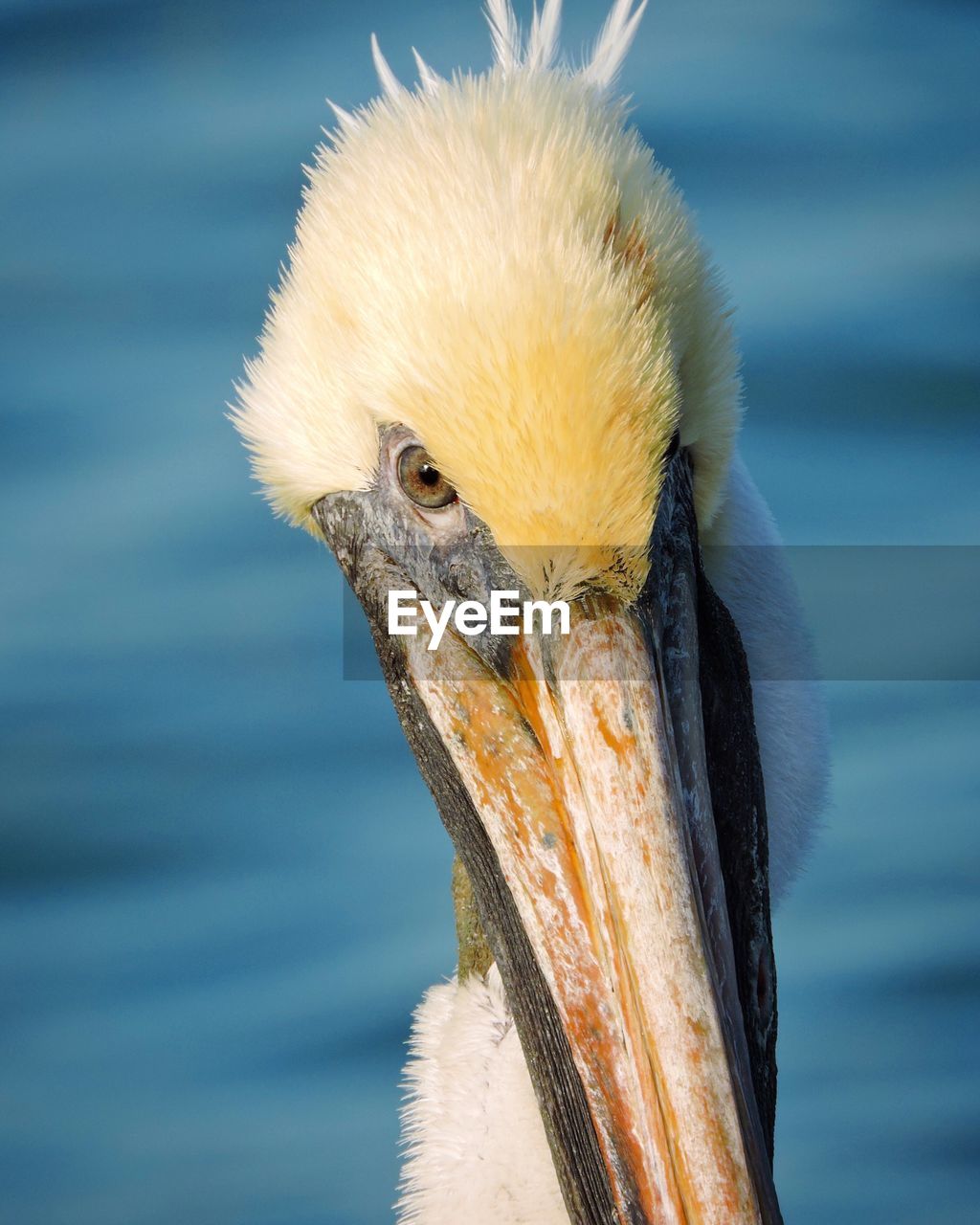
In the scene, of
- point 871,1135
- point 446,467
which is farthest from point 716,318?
point 871,1135

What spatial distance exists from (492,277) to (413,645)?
56 cm

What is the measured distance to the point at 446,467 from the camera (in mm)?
2359

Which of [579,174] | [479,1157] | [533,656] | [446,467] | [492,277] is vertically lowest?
[479,1157]

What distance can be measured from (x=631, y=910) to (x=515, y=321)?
2.42 ft

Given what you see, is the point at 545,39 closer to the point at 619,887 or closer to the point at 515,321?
the point at 515,321

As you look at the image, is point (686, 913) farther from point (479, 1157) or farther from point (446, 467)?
point (479, 1157)

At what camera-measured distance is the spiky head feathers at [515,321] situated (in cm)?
225

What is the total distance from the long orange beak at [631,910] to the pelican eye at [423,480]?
236 millimetres

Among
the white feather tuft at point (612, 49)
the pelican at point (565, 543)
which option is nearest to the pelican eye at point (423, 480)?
the pelican at point (565, 543)

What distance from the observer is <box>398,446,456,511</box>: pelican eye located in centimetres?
242
